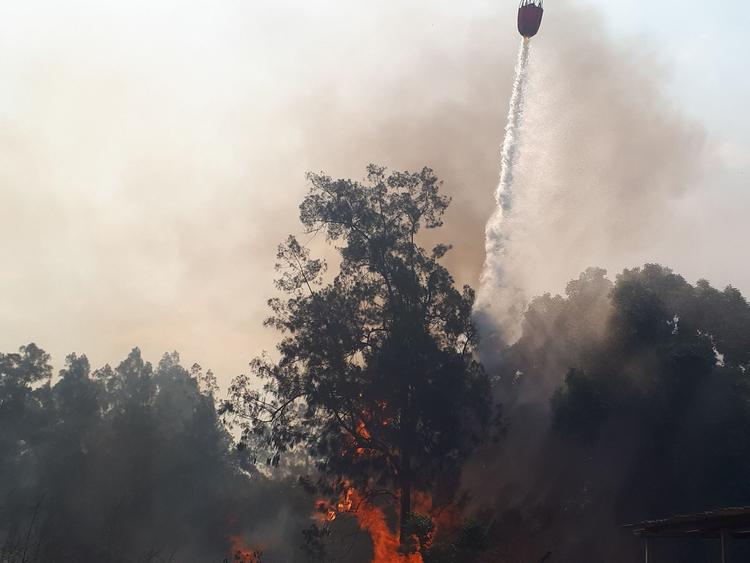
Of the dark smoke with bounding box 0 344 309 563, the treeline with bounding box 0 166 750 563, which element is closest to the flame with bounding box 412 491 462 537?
the treeline with bounding box 0 166 750 563

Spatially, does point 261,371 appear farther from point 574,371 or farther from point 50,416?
point 50,416

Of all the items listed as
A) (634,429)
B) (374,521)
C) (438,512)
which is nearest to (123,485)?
(374,521)

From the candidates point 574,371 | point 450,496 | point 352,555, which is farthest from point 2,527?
point 574,371

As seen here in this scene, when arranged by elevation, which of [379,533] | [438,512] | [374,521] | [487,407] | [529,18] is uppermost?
[529,18]

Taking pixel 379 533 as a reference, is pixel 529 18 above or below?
above

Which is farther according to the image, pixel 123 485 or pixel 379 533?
pixel 123 485

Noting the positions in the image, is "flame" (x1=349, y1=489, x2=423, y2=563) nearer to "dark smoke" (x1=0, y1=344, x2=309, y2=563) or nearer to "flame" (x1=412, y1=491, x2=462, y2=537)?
"flame" (x1=412, y1=491, x2=462, y2=537)

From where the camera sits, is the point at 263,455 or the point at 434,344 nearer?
the point at 434,344

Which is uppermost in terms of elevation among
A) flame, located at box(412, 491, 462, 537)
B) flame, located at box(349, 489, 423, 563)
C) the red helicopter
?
the red helicopter

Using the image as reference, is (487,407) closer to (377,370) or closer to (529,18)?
(377,370)

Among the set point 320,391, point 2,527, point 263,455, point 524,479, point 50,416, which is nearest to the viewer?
point 320,391

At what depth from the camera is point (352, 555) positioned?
60031mm

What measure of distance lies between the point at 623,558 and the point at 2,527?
218 ft

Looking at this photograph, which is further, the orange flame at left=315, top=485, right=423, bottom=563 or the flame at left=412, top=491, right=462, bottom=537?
the flame at left=412, top=491, right=462, bottom=537
